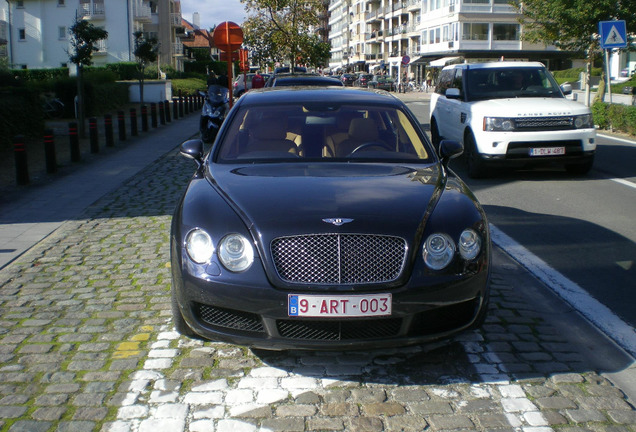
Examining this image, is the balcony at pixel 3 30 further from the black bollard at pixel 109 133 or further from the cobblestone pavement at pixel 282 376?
the cobblestone pavement at pixel 282 376

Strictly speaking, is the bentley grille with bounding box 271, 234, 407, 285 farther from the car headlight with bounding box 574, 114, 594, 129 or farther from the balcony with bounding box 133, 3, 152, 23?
the balcony with bounding box 133, 3, 152, 23

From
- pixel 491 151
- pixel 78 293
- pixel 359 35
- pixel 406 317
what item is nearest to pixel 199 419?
pixel 406 317

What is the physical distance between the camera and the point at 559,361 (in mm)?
4051

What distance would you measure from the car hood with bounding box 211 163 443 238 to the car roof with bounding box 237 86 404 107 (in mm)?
896

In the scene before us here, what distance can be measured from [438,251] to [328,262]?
0.61m

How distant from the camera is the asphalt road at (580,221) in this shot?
18.5 ft

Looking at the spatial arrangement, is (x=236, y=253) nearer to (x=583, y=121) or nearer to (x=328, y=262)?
(x=328, y=262)

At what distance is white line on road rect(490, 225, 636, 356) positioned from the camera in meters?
4.48

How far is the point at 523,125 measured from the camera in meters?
10.6

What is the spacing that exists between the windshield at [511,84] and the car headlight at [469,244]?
8.44 meters

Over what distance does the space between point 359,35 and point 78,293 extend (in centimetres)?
12161

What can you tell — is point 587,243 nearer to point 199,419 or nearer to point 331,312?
point 331,312

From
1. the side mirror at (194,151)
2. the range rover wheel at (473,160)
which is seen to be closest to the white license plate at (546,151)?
the range rover wheel at (473,160)

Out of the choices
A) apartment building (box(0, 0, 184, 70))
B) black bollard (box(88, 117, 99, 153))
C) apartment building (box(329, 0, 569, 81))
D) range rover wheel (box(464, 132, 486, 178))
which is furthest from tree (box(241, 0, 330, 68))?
range rover wheel (box(464, 132, 486, 178))
